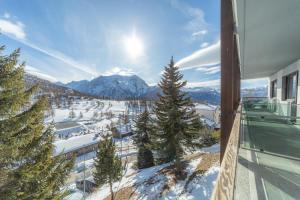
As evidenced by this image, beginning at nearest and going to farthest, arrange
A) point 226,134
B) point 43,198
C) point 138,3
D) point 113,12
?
point 226,134, point 43,198, point 138,3, point 113,12

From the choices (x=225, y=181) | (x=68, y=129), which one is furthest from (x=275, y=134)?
(x=68, y=129)

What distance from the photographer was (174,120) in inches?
424

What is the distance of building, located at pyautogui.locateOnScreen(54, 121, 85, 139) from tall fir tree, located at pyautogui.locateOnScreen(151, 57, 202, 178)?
1629 inches

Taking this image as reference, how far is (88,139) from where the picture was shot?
38875 mm

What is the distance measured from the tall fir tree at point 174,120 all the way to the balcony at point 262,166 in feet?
21.4

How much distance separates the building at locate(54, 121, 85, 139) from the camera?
48356 millimetres

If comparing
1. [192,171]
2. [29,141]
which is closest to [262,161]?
[29,141]

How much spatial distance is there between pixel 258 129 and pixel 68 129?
54.0m

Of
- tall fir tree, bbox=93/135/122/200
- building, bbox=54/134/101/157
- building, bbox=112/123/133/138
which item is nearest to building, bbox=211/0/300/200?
tall fir tree, bbox=93/135/122/200

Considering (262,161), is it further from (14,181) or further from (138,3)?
(138,3)

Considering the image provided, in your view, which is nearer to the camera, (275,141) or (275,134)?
(275,141)

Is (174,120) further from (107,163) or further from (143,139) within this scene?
(143,139)

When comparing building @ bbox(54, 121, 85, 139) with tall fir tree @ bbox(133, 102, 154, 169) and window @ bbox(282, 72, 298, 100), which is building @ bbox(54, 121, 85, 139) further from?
window @ bbox(282, 72, 298, 100)

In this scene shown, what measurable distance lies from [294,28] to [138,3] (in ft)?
18.0
